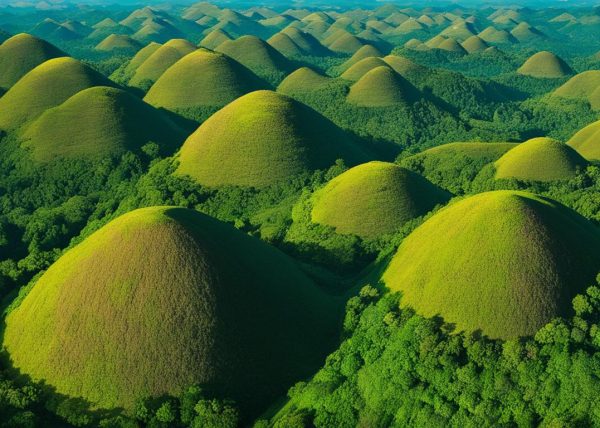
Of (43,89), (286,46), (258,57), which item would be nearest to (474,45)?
(286,46)

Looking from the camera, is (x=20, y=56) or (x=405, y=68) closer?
(x=20, y=56)

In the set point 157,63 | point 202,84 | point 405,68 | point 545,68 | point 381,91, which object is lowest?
point 545,68

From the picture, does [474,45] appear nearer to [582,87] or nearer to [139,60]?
[582,87]

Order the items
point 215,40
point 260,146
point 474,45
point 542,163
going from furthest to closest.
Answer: point 474,45 → point 215,40 → point 260,146 → point 542,163

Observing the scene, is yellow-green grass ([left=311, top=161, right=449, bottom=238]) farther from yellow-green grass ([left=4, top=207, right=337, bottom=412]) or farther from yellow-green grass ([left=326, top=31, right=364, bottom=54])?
yellow-green grass ([left=326, top=31, right=364, bottom=54])

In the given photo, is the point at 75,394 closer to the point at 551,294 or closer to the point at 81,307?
the point at 81,307

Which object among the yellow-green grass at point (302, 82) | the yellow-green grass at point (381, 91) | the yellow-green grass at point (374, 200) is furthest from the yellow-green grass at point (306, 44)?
the yellow-green grass at point (374, 200)
